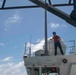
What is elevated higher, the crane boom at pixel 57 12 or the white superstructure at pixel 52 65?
the crane boom at pixel 57 12

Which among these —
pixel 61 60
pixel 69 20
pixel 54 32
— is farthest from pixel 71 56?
pixel 69 20

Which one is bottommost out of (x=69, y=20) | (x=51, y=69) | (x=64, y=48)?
(x=51, y=69)

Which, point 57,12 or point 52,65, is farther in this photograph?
point 52,65

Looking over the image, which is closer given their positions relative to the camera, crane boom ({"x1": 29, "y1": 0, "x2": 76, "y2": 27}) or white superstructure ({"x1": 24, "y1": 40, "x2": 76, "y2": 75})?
crane boom ({"x1": 29, "y1": 0, "x2": 76, "y2": 27})

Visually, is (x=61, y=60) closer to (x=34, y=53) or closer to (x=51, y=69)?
(x=51, y=69)

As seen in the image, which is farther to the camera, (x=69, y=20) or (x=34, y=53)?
(x=34, y=53)

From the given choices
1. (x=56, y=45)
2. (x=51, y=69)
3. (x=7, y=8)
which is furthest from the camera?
(x=56, y=45)

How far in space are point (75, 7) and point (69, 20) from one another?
2.01ft

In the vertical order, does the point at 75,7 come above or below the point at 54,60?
above

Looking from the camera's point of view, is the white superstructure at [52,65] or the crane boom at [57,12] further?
the white superstructure at [52,65]

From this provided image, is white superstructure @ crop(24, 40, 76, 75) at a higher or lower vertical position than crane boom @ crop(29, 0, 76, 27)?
lower

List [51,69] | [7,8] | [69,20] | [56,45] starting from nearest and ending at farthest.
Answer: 1. [69,20]
2. [7,8]
3. [51,69]
4. [56,45]

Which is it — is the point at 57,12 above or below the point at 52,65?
above

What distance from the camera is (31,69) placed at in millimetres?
16625
